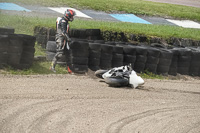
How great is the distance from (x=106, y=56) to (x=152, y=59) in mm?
1781

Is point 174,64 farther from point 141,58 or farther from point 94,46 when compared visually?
point 94,46

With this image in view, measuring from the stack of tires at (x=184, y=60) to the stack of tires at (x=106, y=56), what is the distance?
A: 2.96m

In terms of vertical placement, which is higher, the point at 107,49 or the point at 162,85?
the point at 107,49

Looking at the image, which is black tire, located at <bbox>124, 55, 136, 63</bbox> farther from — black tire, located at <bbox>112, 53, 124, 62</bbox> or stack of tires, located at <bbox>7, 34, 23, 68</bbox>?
stack of tires, located at <bbox>7, 34, 23, 68</bbox>

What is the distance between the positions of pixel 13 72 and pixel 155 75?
4.95 metres

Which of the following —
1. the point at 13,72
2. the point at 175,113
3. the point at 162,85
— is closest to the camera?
the point at 175,113

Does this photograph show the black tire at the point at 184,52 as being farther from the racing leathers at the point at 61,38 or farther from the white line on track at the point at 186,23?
the white line on track at the point at 186,23

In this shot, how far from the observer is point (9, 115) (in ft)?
20.0

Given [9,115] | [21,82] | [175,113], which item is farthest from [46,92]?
[175,113]

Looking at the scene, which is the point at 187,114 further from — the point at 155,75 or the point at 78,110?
the point at 155,75

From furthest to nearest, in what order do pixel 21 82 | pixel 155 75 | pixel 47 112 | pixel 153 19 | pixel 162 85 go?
pixel 153 19
pixel 155 75
pixel 162 85
pixel 21 82
pixel 47 112

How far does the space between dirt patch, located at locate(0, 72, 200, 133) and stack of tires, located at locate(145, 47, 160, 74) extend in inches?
76.9

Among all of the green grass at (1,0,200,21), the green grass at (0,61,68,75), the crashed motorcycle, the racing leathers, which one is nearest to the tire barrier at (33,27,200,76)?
the racing leathers

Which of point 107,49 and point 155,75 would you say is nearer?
point 107,49
